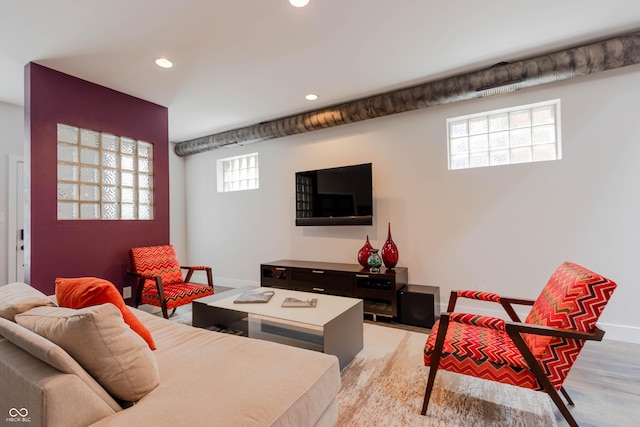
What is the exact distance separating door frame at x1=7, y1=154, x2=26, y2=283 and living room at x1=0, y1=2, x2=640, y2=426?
62 mm

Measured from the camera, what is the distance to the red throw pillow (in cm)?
147

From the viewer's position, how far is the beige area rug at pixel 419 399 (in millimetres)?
1720

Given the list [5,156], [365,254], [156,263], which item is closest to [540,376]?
[365,254]

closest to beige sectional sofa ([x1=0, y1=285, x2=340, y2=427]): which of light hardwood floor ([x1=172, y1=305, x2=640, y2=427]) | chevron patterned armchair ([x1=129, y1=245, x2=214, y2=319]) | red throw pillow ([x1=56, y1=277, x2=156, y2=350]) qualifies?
red throw pillow ([x1=56, y1=277, x2=156, y2=350])

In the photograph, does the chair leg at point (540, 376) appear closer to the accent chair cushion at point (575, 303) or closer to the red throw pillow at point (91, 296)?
the accent chair cushion at point (575, 303)

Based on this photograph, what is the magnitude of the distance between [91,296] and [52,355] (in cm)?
57

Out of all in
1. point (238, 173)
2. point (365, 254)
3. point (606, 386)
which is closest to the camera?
point (606, 386)

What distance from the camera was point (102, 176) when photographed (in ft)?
11.3

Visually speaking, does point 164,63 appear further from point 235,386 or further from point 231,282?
point 231,282

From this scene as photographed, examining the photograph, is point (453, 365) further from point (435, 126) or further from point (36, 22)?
point (36, 22)

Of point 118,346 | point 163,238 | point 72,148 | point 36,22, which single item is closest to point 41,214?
point 72,148

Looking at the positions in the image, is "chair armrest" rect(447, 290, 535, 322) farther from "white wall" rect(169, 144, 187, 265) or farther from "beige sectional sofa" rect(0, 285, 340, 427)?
"white wall" rect(169, 144, 187, 265)

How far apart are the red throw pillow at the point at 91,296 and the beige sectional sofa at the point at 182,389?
0.17m

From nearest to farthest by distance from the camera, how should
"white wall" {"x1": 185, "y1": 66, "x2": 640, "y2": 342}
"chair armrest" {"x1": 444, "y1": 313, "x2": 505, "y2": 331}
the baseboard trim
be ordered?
"chair armrest" {"x1": 444, "y1": 313, "x2": 505, "y2": 331} < "white wall" {"x1": 185, "y1": 66, "x2": 640, "y2": 342} < the baseboard trim
